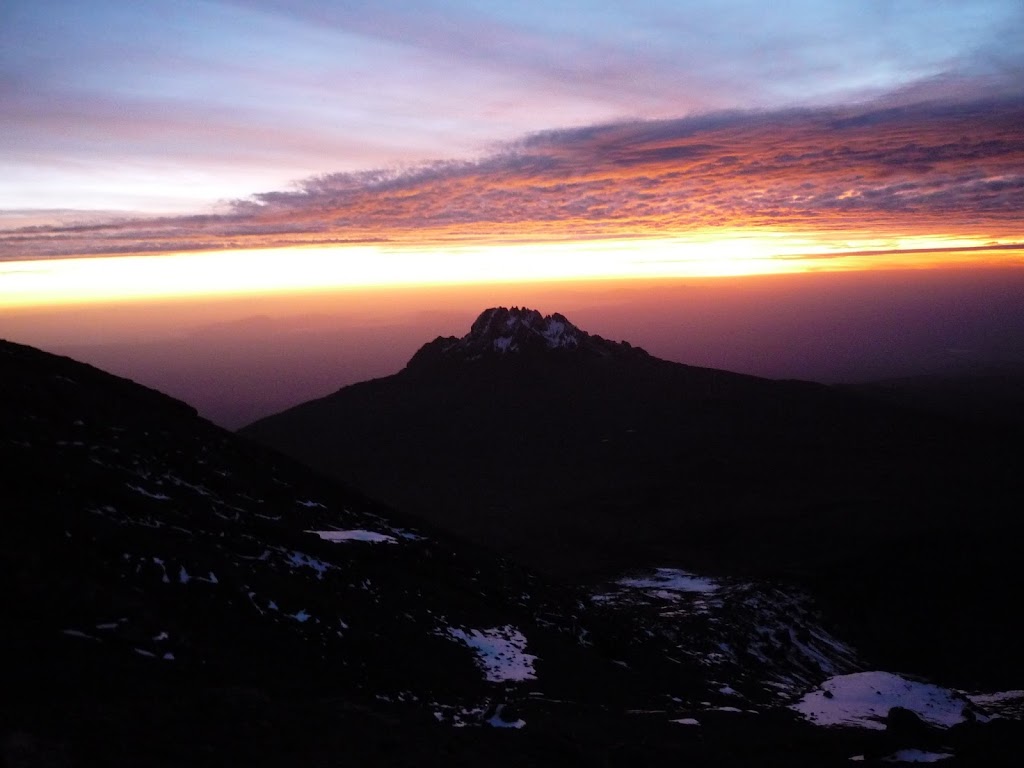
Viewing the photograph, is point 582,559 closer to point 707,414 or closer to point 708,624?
point 708,624

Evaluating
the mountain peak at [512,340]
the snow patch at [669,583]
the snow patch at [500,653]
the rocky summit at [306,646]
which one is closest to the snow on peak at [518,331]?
the mountain peak at [512,340]

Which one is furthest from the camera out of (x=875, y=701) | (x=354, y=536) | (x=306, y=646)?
(x=354, y=536)

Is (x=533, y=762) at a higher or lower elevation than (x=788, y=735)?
higher

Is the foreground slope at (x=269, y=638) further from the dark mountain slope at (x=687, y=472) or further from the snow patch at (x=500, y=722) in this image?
the dark mountain slope at (x=687, y=472)

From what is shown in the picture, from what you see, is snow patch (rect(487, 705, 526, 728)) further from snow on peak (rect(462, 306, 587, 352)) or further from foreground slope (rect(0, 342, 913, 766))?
snow on peak (rect(462, 306, 587, 352))

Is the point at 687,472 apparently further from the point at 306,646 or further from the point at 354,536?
the point at 306,646

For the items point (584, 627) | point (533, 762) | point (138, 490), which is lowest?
point (584, 627)

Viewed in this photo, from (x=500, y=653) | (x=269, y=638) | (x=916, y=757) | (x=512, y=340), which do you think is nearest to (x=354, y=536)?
(x=500, y=653)

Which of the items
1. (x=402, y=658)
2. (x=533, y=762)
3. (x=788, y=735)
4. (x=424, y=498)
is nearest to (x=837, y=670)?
(x=788, y=735)
